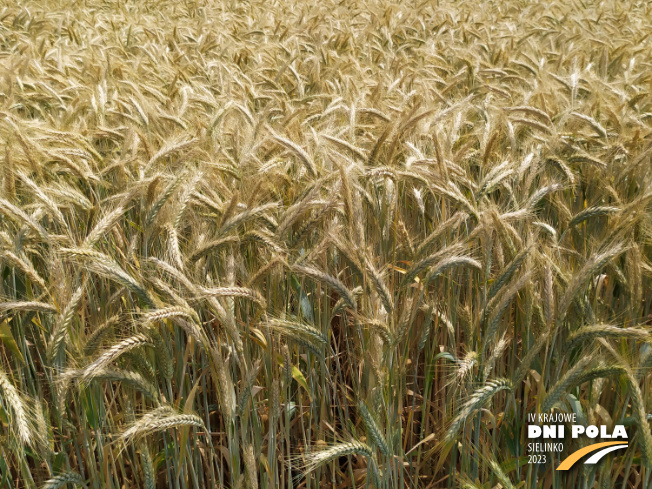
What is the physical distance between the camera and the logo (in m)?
1.63

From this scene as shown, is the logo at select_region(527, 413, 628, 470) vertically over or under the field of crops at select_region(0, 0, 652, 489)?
under

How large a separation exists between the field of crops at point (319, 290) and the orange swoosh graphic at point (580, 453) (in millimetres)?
36

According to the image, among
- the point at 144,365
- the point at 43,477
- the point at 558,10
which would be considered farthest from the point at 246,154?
the point at 558,10

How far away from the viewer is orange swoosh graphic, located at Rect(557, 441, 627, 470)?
1.63m

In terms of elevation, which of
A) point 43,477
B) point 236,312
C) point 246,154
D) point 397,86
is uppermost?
point 397,86

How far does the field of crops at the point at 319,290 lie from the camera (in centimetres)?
151

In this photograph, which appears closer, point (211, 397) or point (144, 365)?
point (144, 365)

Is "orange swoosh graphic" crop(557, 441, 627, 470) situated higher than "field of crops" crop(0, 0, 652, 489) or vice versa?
"field of crops" crop(0, 0, 652, 489)

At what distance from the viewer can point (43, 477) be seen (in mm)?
2004

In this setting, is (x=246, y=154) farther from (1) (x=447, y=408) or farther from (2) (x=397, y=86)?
(2) (x=397, y=86)

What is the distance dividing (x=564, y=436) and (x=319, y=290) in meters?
0.83

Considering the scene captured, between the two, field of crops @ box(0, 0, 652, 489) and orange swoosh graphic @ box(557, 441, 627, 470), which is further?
orange swoosh graphic @ box(557, 441, 627, 470)

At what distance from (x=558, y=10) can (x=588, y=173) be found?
5924mm

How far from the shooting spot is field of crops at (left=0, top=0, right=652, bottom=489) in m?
1.51
